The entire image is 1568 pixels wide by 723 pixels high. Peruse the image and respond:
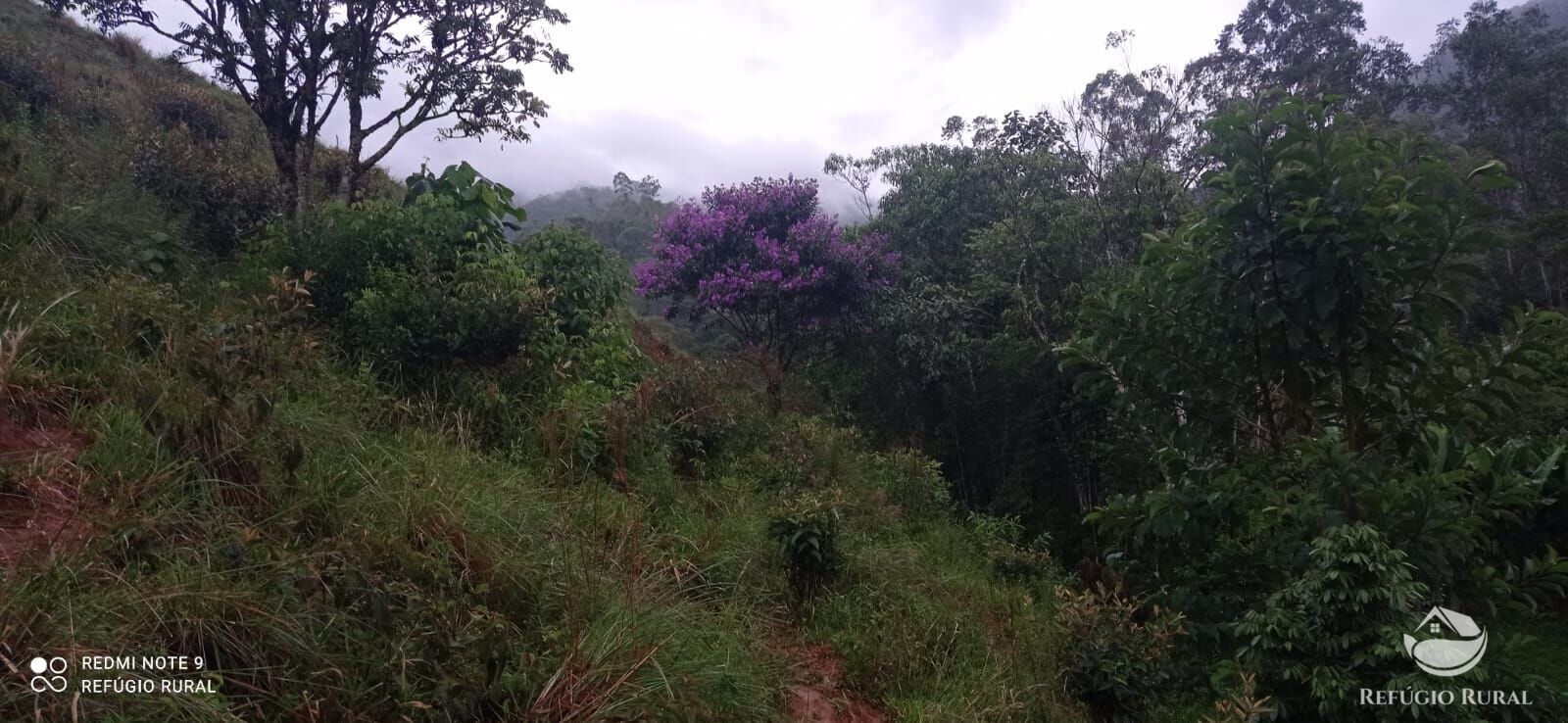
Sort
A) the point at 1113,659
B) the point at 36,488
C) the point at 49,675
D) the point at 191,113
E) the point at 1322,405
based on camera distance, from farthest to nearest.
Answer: the point at 191,113 < the point at 1113,659 < the point at 1322,405 < the point at 36,488 < the point at 49,675

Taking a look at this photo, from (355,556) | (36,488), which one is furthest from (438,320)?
(355,556)

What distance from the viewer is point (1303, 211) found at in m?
2.76

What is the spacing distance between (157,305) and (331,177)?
5.84 metres

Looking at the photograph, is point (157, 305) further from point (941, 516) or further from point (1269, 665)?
point (941, 516)

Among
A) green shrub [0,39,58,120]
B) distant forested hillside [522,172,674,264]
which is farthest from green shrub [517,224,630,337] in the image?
distant forested hillside [522,172,674,264]

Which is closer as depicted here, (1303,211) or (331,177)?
(1303,211)

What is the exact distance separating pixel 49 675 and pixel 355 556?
2.74ft

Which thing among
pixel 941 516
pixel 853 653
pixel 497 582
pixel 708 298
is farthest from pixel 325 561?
pixel 708 298

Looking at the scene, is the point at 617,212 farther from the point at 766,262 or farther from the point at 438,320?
the point at 438,320

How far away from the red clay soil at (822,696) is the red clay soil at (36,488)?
256 cm

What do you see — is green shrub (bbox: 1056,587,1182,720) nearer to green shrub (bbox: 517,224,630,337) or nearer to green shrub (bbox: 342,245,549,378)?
green shrub (bbox: 342,245,549,378)

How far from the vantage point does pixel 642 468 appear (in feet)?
17.3

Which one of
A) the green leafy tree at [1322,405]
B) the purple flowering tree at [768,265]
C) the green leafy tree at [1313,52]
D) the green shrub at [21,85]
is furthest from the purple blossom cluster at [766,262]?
the green leafy tree at [1313,52]

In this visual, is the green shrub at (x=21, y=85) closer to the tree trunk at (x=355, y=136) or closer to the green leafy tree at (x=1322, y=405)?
the tree trunk at (x=355, y=136)
